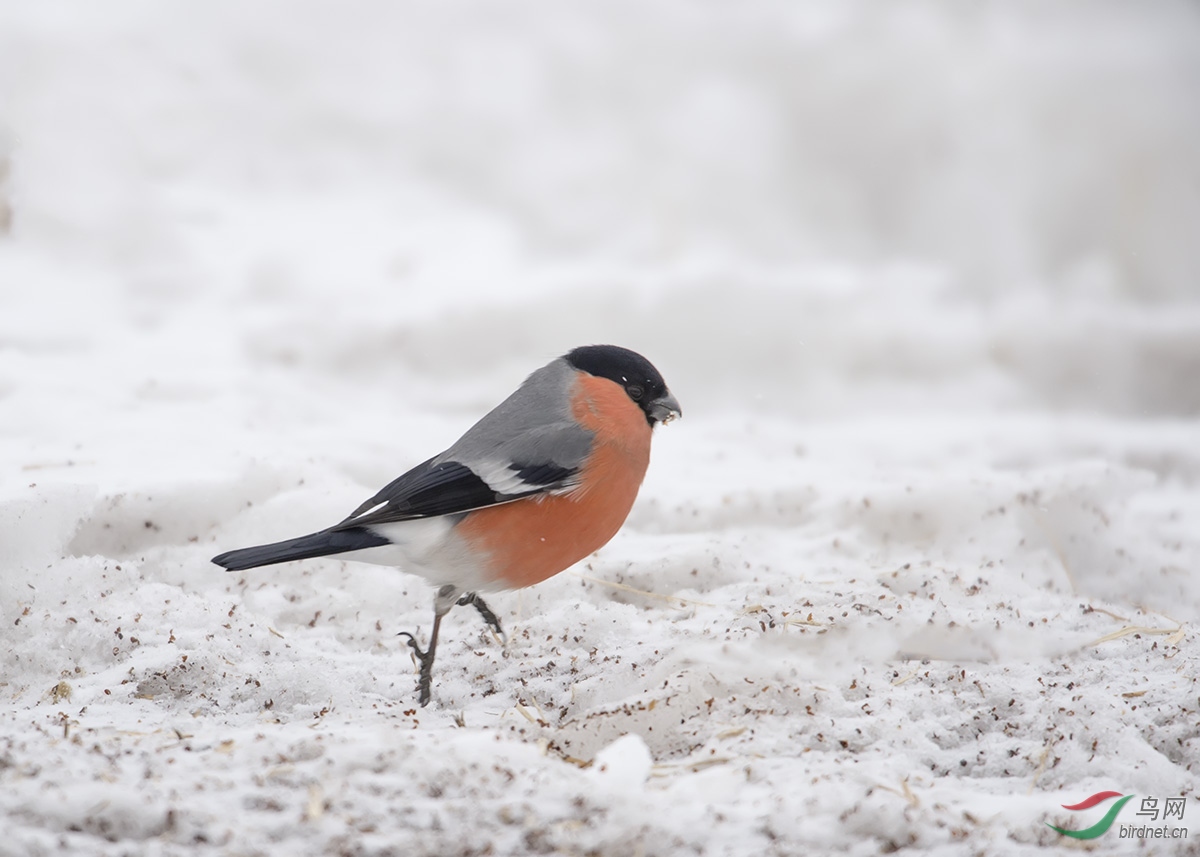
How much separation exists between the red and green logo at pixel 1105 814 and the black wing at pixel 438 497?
169cm

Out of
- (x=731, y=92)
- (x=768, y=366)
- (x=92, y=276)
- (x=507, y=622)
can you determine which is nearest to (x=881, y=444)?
(x=768, y=366)

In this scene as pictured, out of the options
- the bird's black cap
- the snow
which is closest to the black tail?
the snow

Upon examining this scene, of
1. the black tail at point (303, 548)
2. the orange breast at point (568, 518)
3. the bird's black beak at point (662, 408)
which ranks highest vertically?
the bird's black beak at point (662, 408)

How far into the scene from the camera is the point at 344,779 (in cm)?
225

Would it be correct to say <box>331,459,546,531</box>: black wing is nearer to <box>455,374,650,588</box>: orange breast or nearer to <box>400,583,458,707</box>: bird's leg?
<box>455,374,650,588</box>: orange breast

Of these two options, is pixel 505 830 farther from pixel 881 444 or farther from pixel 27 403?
pixel 881 444

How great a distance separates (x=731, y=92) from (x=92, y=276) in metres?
5.14

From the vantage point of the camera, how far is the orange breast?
3.24 metres

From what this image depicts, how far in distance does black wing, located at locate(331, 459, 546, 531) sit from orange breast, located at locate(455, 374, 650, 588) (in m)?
0.04

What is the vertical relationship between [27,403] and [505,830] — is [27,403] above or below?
above

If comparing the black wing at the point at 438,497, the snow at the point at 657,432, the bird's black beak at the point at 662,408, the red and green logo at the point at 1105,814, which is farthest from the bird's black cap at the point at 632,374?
the red and green logo at the point at 1105,814

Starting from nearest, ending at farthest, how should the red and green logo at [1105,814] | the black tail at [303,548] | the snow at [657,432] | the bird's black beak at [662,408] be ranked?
the red and green logo at [1105,814] < the snow at [657,432] < the black tail at [303,548] < the bird's black beak at [662,408]

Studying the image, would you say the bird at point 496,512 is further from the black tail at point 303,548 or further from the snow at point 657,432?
the snow at point 657,432

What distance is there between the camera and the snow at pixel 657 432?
7.91 ft
